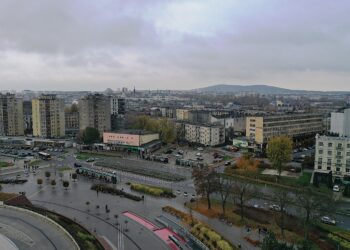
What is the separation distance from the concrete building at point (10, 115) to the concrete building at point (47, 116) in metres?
3.38

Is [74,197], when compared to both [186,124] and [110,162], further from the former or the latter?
[186,124]

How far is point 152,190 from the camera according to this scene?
73.6 ft

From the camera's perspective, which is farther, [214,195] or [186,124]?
[186,124]

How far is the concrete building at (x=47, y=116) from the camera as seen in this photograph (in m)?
45.2

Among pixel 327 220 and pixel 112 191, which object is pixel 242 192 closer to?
pixel 327 220

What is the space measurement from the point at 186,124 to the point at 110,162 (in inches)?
536

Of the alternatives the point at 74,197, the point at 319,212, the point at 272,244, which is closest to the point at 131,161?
the point at 74,197

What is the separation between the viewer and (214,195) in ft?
72.9

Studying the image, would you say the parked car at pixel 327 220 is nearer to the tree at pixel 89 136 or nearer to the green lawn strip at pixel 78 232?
the green lawn strip at pixel 78 232

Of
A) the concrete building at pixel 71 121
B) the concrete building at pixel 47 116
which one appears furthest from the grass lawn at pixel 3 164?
the concrete building at pixel 71 121

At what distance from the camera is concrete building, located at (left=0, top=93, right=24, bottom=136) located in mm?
47094

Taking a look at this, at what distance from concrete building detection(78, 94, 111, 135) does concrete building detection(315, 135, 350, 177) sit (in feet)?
87.9

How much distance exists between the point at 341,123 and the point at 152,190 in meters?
19.2

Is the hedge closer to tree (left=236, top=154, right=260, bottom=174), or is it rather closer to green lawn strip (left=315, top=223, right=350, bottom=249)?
tree (left=236, top=154, right=260, bottom=174)
